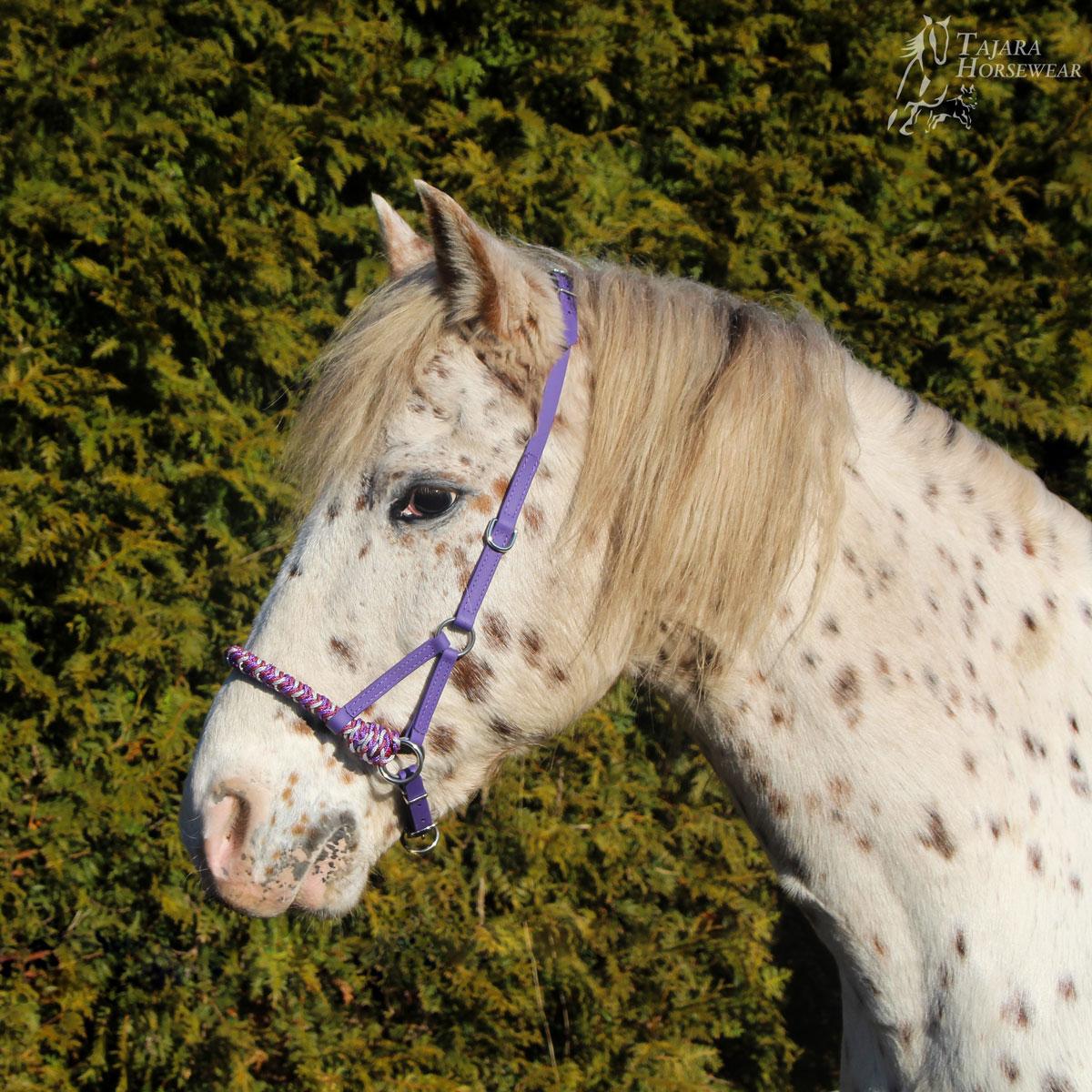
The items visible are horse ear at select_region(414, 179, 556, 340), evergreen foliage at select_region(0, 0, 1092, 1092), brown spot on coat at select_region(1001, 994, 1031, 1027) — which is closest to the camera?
brown spot on coat at select_region(1001, 994, 1031, 1027)

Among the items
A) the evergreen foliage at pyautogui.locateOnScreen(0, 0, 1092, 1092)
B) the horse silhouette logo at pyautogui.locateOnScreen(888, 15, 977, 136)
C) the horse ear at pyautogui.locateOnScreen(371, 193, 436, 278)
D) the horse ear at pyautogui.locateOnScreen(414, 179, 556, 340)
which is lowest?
the evergreen foliage at pyautogui.locateOnScreen(0, 0, 1092, 1092)

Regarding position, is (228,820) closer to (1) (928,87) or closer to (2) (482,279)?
(2) (482,279)

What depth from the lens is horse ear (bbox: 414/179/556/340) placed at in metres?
1.42

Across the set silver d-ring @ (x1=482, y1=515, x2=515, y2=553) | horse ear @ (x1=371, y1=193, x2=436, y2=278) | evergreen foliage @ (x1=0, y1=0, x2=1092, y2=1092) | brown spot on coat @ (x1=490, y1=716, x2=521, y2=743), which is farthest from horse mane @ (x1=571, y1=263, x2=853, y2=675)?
evergreen foliage @ (x1=0, y1=0, x2=1092, y2=1092)

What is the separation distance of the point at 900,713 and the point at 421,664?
0.71 metres

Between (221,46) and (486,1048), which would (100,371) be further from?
(486,1048)

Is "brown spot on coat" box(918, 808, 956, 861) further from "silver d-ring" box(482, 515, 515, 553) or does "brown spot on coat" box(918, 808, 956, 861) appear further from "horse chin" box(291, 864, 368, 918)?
"horse chin" box(291, 864, 368, 918)

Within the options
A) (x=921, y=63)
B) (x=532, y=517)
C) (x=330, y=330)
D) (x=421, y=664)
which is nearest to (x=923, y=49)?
(x=921, y=63)

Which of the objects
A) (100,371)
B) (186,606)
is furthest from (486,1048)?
(100,371)

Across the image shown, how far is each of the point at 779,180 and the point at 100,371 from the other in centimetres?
248

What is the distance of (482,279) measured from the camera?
57.2 inches

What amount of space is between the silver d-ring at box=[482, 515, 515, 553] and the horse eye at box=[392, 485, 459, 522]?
0.22 ft

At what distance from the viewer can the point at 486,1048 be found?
3287mm

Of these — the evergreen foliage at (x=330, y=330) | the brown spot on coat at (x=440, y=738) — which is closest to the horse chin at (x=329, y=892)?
the brown spot on coat at (x=440, y=738)
